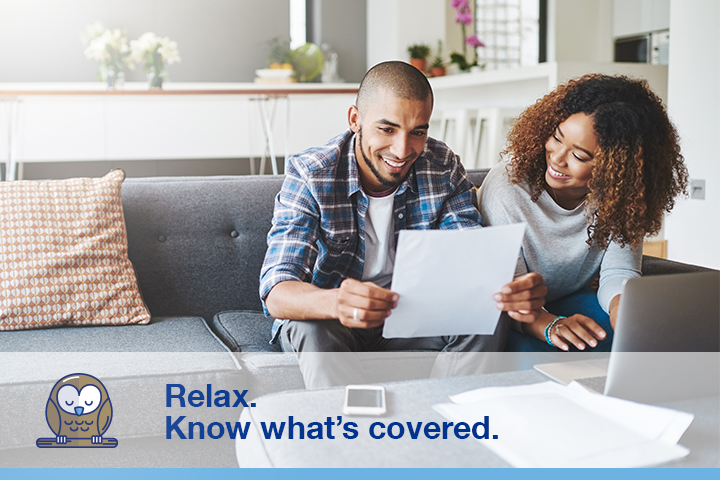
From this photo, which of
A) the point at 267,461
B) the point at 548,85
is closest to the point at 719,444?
the point at 267,461

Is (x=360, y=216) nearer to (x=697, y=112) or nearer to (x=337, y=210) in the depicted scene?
(x=337, y=210)

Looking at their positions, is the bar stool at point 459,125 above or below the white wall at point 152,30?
below

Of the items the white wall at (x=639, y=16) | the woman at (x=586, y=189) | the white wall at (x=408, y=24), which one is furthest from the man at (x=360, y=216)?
the white wall at (x=408, y=24)

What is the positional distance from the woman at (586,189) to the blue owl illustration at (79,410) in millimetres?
910

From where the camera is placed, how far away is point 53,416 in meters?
1.41

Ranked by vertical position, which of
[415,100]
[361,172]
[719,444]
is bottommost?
[719,444]

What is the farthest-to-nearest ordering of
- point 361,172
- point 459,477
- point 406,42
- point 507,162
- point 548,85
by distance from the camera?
point 406,42
point 548,85
point 507,162
point 361,172
point 459,477

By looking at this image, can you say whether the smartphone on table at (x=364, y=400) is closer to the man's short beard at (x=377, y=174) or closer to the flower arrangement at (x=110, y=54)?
the man's short beard at (x=377, y=174)

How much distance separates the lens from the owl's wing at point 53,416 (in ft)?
4.62

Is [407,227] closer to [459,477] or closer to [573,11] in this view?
[459,477]

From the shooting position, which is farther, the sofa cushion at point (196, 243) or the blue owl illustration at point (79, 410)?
the sofa cushion at point (196, 243)

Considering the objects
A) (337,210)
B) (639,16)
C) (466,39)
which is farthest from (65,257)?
(639,16)

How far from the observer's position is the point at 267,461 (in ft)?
2.89

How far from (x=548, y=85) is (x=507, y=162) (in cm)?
257
